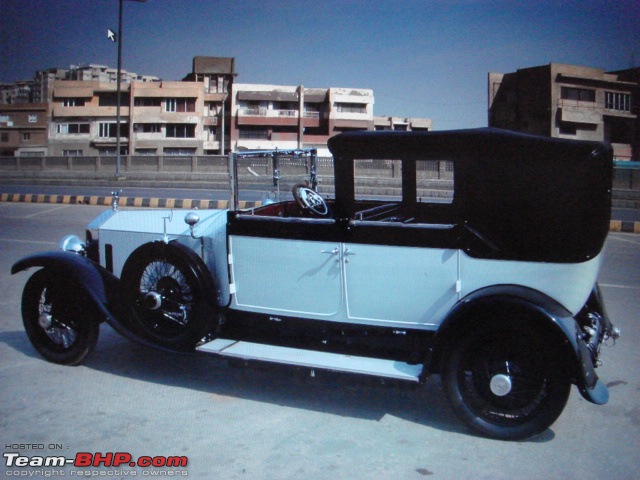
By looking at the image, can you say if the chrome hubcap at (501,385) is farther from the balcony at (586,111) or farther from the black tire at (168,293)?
the balcony at (586,111)

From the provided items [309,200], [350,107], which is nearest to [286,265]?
[309,200]

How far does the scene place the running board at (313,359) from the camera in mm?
3906

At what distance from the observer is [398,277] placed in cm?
411

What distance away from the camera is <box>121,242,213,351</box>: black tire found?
Result: 4.50 m

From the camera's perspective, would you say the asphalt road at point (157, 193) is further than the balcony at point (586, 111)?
No

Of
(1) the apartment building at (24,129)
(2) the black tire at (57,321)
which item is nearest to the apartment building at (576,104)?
(1) the apartment building at (24,129)

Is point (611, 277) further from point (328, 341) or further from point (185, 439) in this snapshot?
point (185, 439)

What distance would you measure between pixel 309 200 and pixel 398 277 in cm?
101

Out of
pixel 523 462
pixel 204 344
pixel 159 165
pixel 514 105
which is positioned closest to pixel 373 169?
pixel 204 344

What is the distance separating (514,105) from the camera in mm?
52844

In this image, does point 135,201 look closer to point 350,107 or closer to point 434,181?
point 434,181

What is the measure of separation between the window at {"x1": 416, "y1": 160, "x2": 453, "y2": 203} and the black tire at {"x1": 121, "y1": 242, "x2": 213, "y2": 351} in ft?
5.61

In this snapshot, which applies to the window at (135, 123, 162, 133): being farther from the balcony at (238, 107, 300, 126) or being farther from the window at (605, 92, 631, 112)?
the window at (605, 92, 631, 112)

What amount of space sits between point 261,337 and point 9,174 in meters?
35.7
